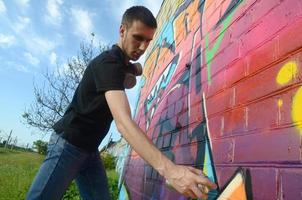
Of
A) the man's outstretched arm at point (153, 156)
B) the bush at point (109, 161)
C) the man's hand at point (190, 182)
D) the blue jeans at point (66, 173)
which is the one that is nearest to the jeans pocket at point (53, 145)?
the blue jeans at point (66, 173)

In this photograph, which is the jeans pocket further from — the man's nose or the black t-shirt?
the man's nose

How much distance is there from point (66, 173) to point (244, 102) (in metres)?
1.23

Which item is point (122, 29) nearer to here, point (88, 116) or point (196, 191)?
point (88, 116)

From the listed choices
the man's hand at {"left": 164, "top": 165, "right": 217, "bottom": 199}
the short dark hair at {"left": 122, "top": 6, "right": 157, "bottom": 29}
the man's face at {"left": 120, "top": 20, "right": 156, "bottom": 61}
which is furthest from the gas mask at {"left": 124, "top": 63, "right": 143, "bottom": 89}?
the man's hand at {"left": 164, "top": 165, "right": 217, "bottom": 199}

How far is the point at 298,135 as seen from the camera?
1368mm

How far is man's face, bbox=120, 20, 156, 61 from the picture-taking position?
233cm

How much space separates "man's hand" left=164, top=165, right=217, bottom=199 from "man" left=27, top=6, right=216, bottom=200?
331 millimetres

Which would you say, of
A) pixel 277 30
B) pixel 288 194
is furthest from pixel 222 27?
pixel 288 194

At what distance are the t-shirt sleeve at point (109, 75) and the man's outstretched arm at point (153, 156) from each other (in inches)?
1.7

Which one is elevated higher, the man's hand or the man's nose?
the man's nose

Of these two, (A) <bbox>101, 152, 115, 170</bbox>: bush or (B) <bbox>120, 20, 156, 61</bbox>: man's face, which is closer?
(B) <bbox>120, 20, 156, 61</bbox>: man's face

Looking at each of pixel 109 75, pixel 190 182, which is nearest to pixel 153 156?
pixel 190 182

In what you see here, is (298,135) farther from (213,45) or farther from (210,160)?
(213,45)

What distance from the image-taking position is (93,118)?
252 centimetres
